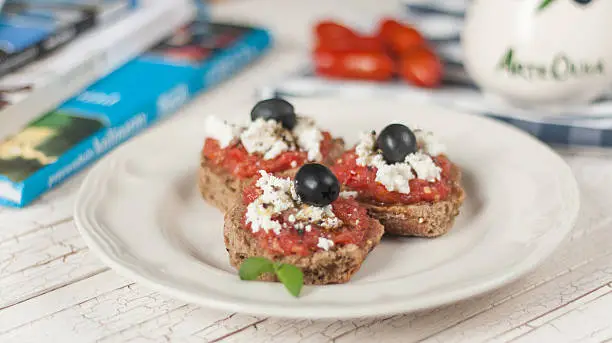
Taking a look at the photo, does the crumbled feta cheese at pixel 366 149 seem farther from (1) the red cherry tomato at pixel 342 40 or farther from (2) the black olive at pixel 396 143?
(1) the red cherry tomato at pixel 342 40

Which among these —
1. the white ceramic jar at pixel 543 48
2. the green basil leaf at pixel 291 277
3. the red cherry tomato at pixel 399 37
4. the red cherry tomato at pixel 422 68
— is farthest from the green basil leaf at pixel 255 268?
the red cherry tomato at pixel 399 37

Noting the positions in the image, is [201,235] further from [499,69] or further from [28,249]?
[499,69]

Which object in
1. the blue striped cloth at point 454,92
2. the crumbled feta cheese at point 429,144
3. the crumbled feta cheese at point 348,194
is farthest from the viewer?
the blue striped cloth at point 454,92

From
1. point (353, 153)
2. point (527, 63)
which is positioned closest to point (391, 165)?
point (353, 153)

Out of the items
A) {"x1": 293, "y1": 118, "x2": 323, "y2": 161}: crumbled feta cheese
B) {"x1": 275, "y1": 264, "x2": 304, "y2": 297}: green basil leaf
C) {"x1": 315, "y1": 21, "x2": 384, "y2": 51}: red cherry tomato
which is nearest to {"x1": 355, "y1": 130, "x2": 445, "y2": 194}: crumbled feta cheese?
{"x1": 293, "y1": 118, "x2": 323, "y2": 161}: crumbled feta cheese

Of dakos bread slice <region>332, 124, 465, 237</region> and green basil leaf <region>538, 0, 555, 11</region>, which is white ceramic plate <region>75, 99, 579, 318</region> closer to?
dakos bread slice <region>332, 124, 465, 237</region>

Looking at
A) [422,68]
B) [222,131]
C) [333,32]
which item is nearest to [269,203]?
[222,131]

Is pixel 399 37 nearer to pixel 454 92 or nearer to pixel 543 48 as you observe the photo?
pixel 454 92
